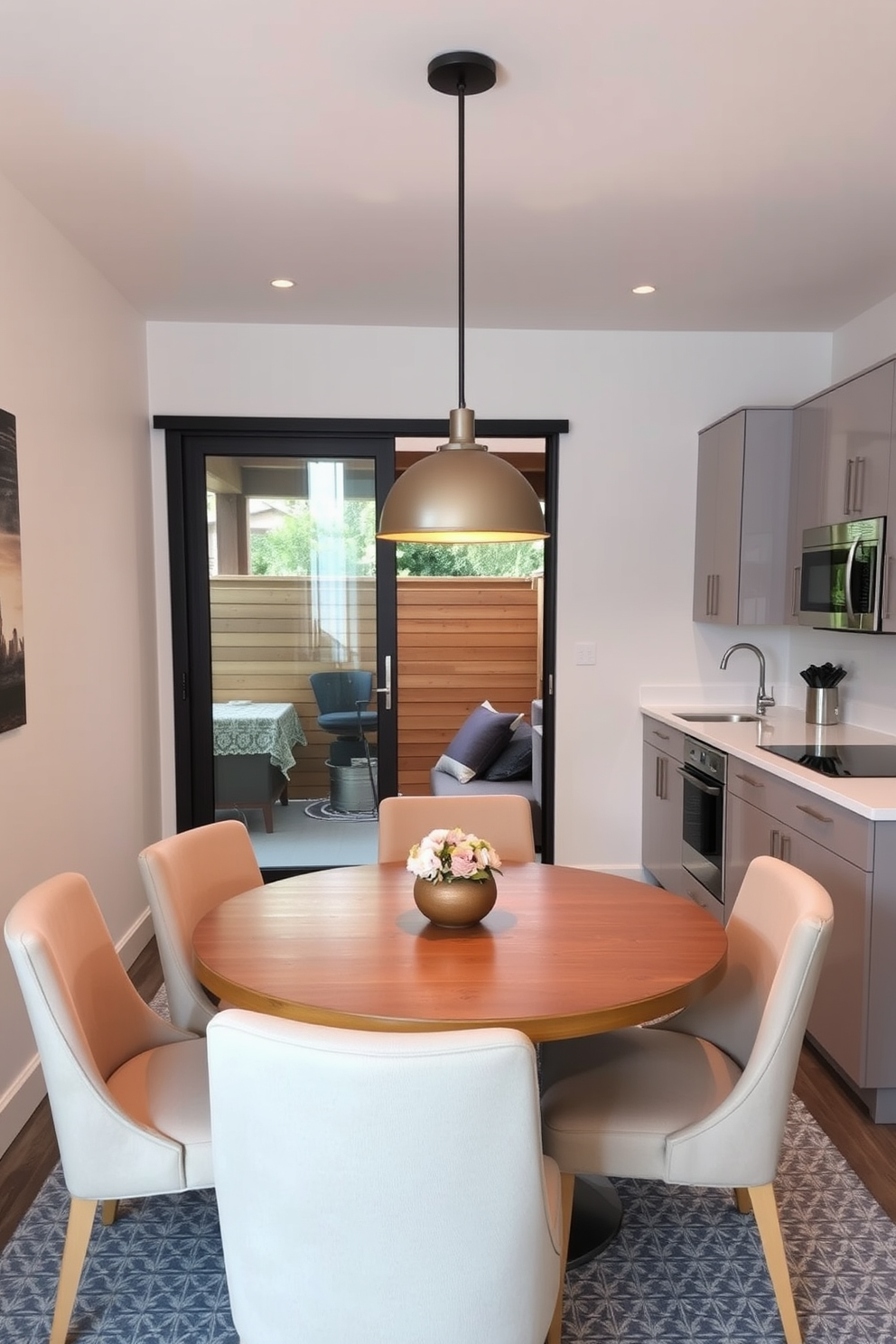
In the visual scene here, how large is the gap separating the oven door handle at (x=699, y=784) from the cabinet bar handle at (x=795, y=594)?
0.77 m

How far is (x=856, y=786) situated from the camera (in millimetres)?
2633

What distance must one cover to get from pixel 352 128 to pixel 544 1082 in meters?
2.28

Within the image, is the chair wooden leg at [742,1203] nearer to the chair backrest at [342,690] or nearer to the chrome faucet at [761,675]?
→ the chrome faucet at [761,675]

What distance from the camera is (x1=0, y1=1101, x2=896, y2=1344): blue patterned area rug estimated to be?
1.86 m

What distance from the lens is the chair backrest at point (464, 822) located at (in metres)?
2.90

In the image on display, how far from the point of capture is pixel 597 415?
170 inches

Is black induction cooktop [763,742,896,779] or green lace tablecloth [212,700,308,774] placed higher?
black induction cooktop [763,742,896,779]

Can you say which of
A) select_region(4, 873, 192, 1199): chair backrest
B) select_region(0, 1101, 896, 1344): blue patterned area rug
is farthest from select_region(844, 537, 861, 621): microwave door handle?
select_region(4, 873, 192, 1199): chair backrest

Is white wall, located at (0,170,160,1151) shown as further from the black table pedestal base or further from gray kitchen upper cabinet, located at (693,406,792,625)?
gray kitchen upper cabinet, located at (693,406,792,625)

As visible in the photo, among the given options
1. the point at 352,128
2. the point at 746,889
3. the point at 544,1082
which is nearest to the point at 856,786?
the point at 746,889

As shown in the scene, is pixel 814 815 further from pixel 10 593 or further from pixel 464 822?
pixel 10 593

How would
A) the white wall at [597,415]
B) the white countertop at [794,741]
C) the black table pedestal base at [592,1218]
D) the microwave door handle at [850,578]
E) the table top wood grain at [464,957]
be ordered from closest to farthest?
the table top wood grain at [464,957] → the black table pedestal base at [592,1218] → the white countertop at [794,741] → the microwave door handle at [850,578] → the white wall at [597,415]

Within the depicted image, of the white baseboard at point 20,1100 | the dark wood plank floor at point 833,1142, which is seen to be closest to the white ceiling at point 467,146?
the white baseboard at point 20,1100

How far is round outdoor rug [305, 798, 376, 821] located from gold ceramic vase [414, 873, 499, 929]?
2.59 m
